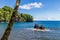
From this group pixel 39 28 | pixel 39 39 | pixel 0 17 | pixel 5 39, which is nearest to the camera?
pixel 5 39

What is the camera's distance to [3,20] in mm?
135000

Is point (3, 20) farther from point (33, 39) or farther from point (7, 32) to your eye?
point (7, 32)

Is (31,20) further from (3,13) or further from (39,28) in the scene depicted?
(39,28)

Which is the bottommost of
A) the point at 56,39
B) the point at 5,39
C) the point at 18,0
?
the point at 56,39

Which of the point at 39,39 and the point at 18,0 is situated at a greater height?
the point at 18,0

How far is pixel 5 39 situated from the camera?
10828 millimetres

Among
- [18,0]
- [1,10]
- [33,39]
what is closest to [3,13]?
[1,10]

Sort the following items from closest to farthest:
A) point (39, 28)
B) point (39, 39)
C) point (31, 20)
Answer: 1. point (39, 39)
2. point (39, 28)
3. point (31, 20)

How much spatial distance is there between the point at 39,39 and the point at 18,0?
28886mm

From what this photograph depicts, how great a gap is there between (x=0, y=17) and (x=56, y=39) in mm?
93050

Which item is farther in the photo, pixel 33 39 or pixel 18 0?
pixel 33 39

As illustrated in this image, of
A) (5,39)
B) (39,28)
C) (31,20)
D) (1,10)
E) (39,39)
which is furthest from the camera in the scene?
(31,20)

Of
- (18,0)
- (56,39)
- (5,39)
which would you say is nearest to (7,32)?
(5,39)

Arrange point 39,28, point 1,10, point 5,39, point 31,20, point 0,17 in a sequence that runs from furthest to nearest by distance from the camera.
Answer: point 31,20, point 0,17, point 1,10, point 39,28, point 5,39
